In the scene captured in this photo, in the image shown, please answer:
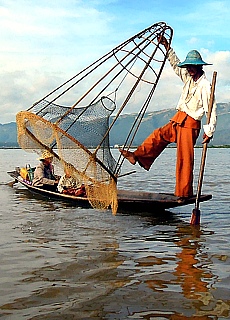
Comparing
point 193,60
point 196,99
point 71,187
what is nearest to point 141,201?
point 71,187

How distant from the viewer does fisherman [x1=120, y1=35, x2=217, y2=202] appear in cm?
757

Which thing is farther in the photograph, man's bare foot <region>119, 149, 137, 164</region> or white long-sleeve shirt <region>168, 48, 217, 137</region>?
man's bare foot <region>119, 149, 137, 164</region>

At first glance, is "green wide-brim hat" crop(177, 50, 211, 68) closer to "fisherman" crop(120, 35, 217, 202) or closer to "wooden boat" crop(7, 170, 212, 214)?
"fisherman" crop(120, 35, 217, 202)

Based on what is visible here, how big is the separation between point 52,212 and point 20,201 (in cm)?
237

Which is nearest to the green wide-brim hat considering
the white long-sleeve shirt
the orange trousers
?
the white long-sleeve shirt

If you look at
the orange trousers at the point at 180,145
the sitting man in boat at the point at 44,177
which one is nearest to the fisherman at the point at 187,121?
the orange trousers at the point at 180,145

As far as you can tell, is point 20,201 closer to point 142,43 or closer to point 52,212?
point 52,212

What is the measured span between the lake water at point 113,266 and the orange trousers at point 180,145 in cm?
85

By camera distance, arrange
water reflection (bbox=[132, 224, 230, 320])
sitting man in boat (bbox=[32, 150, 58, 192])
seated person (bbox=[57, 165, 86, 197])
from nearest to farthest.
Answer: water reflection (bbox=[132, 224, 230, 320])
seated person (bbox=[57, 165, 86, 197])
sitting man in boat (bbox=[32, 150, 58, 192])

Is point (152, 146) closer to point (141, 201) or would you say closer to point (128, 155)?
point (128, 155)

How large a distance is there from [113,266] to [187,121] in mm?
3202

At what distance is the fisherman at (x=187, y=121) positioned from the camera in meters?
7.57

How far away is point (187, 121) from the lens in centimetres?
780

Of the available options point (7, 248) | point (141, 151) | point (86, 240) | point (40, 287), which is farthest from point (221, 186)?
point (40, 287)
